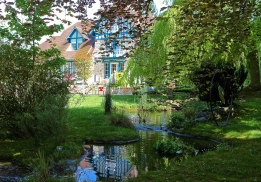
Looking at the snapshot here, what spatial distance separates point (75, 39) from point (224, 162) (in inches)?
1149

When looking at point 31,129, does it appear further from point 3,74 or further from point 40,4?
point 40,4

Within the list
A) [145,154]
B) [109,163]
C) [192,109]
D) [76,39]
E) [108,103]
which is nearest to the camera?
[109,163]

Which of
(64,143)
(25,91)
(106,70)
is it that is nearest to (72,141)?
(64,143)

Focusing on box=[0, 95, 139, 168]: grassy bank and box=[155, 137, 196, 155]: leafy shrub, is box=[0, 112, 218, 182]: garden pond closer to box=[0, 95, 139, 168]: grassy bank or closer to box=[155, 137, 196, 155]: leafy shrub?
box=[155, 137, 196, 155]: leafy shrub

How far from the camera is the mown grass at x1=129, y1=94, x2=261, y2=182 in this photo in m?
5.12

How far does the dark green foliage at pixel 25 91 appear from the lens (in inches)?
276

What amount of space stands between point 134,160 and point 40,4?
3.81m

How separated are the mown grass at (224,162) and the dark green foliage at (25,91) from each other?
9.20 feet

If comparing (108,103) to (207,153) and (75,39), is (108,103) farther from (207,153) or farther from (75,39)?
(75,39)

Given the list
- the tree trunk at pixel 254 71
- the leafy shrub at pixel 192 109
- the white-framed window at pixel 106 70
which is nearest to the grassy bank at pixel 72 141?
the leafy shrub at pixel 192 109

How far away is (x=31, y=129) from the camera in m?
7.13

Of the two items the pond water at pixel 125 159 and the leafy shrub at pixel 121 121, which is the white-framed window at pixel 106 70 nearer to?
the leafy shrub at pixel 121 121

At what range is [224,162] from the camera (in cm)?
597

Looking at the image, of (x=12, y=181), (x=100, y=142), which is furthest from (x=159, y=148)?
(x=12, y=181)
